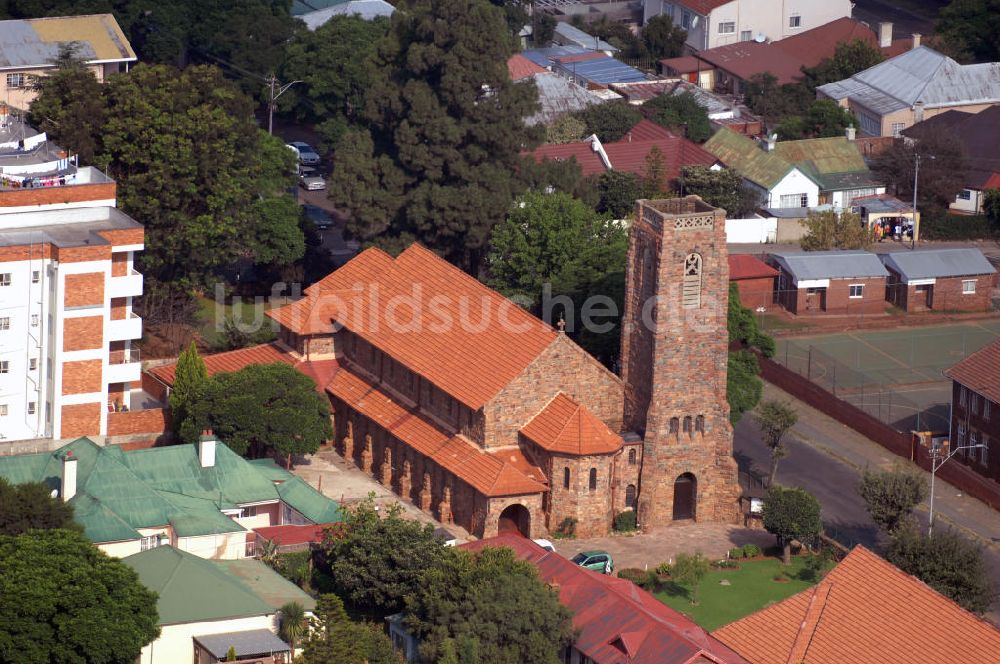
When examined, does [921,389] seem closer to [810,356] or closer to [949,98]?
[810,356]

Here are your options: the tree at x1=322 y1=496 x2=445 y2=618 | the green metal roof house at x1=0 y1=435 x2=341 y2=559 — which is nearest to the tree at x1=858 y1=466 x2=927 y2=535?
the tree at x1=322 y1=496 x2=445 y2=618

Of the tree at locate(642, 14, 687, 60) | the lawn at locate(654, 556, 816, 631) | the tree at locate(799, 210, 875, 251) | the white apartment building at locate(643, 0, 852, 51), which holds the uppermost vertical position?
the white apartment building at locate(643, 0, 852, 51)

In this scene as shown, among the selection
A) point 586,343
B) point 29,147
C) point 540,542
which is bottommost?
point 540,542

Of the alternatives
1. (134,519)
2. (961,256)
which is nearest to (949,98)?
(961,256)

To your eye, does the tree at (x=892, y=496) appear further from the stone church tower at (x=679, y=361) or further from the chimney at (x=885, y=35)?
the chimney at (x=885, y=35)

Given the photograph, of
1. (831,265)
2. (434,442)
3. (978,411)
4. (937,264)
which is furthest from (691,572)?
(937,264)

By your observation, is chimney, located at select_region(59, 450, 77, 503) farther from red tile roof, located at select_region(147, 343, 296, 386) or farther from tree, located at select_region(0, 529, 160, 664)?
red tile roof, located at select_region(147, 343, 296, 386)

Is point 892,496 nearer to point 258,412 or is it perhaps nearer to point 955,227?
point 258,412
